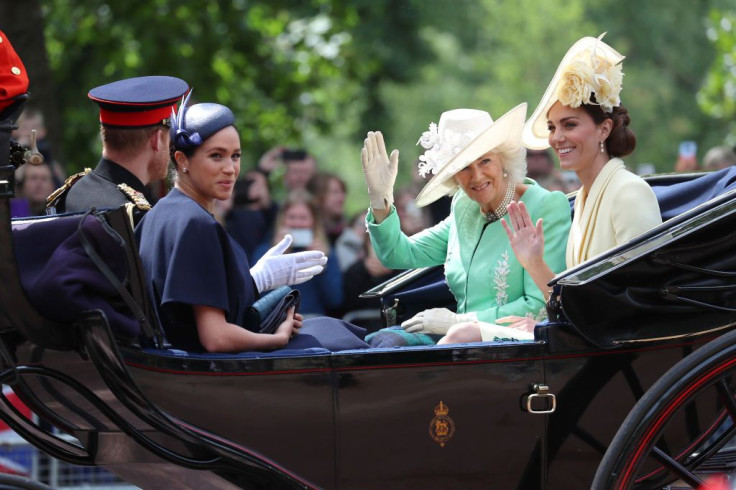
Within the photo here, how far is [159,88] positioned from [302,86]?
9337mm

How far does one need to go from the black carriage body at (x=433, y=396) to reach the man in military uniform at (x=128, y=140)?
2.75 feet

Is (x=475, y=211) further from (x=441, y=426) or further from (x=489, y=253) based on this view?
(x=441, y=426)

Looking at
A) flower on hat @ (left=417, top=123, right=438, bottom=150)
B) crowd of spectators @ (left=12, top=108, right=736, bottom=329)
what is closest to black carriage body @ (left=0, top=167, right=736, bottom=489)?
flower on hat @ (left=417, top=123, right=438, bottom=150)

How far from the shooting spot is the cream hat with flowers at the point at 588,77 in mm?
3799

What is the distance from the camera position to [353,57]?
13.7 m

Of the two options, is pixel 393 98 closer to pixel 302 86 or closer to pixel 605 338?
pixel 302 86

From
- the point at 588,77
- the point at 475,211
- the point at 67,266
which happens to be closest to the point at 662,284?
the point at 588,77

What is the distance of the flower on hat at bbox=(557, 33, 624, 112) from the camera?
3795mm

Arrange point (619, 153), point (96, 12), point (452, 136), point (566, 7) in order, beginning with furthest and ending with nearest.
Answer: point (566, 7), point (96, 12), point (452, 136), point (619, 153)

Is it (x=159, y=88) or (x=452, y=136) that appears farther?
(x=452, y=136)

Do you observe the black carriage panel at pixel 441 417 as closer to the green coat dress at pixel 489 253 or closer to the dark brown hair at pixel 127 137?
the green coat dress at pixel 489 253

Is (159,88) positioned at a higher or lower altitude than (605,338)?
higher

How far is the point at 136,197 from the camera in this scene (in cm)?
382

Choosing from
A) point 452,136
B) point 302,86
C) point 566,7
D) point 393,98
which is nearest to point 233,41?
point 302,86
